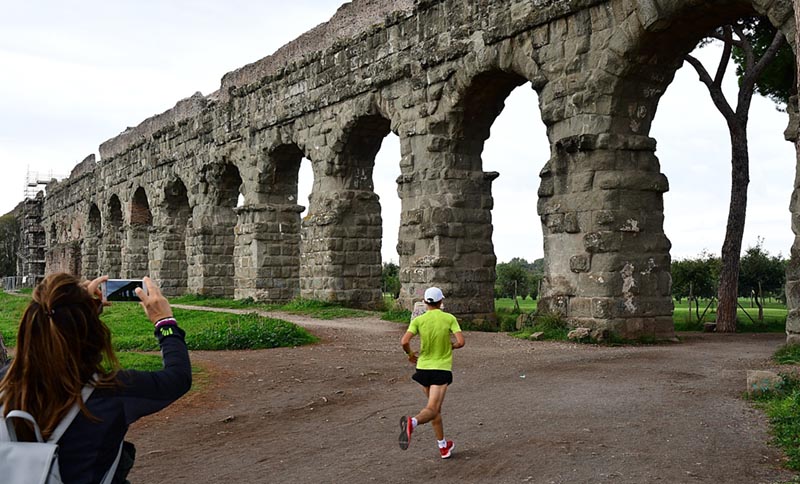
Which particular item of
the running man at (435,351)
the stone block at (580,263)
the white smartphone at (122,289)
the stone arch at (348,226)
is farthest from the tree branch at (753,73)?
the white smartphone at (122,289)

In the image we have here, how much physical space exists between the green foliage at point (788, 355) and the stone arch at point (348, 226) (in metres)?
10.2

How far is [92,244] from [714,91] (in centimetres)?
2877

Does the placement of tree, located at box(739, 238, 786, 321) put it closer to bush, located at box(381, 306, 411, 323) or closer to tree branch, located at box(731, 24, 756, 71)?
tree branch, located at box(731, 24, 756, 71)

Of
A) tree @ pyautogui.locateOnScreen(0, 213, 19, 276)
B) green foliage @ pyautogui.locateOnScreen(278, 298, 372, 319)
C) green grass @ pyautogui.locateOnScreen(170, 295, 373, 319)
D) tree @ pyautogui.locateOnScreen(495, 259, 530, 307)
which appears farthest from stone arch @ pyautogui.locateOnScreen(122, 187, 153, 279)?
tree @ pyautogui.locateOnScreen(0, 213, 19, 276)

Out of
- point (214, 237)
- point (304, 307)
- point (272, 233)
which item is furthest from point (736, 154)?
point (214, 237)

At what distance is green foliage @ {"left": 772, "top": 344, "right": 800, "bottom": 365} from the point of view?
794 cm

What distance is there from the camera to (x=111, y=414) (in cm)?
240

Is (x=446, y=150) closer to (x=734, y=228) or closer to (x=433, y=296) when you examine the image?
(x=734, y=228)

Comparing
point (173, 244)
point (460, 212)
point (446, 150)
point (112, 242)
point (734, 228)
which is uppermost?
point (446, 150)

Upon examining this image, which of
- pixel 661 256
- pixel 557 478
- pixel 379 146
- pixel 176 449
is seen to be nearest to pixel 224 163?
pixel 379 146

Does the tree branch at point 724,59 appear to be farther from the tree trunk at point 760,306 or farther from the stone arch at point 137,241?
the stone arch at point 137,241

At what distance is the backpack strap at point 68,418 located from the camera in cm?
227

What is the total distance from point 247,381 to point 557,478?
4664 millimetres

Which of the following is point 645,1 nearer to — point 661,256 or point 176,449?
point 661,256
